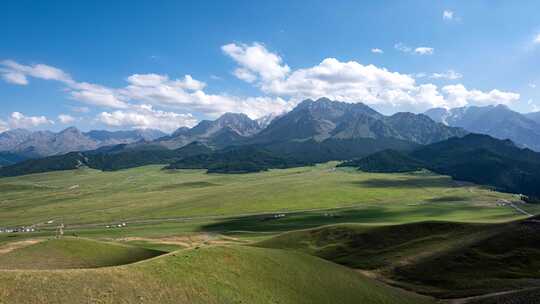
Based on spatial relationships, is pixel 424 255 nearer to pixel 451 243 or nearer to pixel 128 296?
pixel 451 243

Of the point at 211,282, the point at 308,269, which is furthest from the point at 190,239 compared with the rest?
the point at 211,282

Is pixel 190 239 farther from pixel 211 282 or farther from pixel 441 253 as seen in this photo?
pixel 211 282

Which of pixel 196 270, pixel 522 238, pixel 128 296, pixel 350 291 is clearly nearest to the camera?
pixel 128 296

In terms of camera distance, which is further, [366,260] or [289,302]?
[366,260]

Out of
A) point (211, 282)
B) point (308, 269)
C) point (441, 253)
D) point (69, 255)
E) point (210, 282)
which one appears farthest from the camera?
point (441, 253)

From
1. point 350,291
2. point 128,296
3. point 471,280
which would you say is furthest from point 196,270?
point 471,280

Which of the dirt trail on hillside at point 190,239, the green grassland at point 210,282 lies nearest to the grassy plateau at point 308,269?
the green grassland at point 210,282

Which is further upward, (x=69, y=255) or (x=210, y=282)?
(x=210, y=282)

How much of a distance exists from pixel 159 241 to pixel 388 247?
102 meters

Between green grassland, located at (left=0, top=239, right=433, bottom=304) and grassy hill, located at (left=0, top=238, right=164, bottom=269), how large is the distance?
120 feet

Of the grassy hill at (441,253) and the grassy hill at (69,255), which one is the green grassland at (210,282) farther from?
the grassy hill at (69,255)

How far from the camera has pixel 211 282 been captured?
53000 mm

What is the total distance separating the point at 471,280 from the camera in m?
75.1

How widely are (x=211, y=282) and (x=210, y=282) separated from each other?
17cm
